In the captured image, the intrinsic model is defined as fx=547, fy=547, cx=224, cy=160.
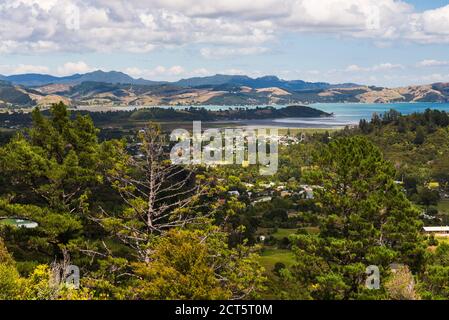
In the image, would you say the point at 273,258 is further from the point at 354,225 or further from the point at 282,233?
the point at 354,225

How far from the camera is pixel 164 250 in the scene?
618 inches

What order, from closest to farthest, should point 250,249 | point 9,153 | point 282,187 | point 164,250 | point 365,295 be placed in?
1. point 164,250
2. point 250,249
3. point 365,295
4. point 9,153
5. point 282,187

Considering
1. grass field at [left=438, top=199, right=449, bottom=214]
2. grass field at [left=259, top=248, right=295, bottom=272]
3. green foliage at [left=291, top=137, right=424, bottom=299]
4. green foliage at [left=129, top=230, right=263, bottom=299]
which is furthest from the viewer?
grass field at [left=438, top=199, right=449, bottom=214]

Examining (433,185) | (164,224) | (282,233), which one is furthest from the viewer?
(433,185)

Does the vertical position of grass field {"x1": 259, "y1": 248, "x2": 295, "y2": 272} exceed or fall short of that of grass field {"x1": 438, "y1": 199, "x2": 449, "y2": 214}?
it exceeds it

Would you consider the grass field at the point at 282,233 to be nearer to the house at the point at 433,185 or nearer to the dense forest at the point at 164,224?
the dense forest at the point at 164,224

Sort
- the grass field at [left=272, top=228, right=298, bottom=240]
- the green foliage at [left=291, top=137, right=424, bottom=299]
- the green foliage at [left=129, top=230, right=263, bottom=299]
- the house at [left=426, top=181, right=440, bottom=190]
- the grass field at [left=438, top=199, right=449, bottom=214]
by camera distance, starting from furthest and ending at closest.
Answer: the house at [left=426, top=181, right=440, bottom=190] → the grass field at [left=438, top=199, right=449, bottom=214] → the grass field at [left=272, top=228, right=298, bottom=240] → the green foliage at [left=291, top=137, right=424, bottom=299] → the green foliage at [left=129, top=230, right=263, bottom=299]

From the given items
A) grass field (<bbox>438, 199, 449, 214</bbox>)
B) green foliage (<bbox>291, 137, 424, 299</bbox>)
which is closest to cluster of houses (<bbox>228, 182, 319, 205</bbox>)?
grass field (<bbox>438, 199, 449, 214</bbox>)

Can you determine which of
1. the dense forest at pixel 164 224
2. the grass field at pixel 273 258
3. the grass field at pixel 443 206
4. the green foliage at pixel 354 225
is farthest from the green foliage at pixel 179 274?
the grass field at pixel 443 206

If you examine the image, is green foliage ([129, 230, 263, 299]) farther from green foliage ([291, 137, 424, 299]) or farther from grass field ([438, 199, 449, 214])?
grass field ([438, 199, 449, 214])

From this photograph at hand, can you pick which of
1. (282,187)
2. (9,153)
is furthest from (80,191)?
(282,187)

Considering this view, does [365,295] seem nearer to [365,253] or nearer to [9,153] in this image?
[365,253]

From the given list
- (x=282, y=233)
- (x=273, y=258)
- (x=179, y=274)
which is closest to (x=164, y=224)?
(x=179, y=274)
